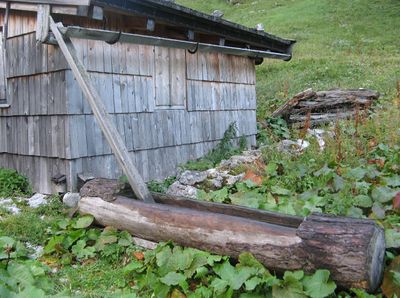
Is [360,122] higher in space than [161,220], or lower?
higher

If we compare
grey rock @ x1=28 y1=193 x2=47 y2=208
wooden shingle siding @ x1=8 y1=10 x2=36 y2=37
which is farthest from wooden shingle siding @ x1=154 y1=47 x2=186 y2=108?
grey rock @ x1=28 y1=193 x2=47 y2=208

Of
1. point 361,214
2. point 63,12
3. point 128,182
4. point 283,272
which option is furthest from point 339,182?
point 63,12

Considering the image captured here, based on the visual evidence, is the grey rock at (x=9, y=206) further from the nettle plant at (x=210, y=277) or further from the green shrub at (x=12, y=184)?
the nettle plant at (x=210, y=277)

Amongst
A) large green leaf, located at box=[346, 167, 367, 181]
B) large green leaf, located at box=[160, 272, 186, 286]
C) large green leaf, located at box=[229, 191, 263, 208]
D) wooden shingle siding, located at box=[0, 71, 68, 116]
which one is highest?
wooden shingle siding, located at box=[0, 71, 68, 116]

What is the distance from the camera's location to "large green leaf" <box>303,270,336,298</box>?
3.20m

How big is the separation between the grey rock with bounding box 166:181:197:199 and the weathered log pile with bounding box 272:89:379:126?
17.2 feet

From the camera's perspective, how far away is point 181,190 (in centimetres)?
648

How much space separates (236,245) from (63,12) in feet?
12.3

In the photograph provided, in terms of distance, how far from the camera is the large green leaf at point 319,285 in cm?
320

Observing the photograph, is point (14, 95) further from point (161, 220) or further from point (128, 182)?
point (161, 220)

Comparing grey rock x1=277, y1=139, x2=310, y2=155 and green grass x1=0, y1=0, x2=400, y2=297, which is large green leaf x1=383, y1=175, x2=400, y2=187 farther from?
grey rock x1=277, y1=139, x2=310, y2=155

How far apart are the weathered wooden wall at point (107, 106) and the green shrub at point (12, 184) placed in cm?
15

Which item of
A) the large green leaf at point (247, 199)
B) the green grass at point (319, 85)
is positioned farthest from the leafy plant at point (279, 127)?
the large green leaf at point (247, 199)

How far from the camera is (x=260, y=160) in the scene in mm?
7613
